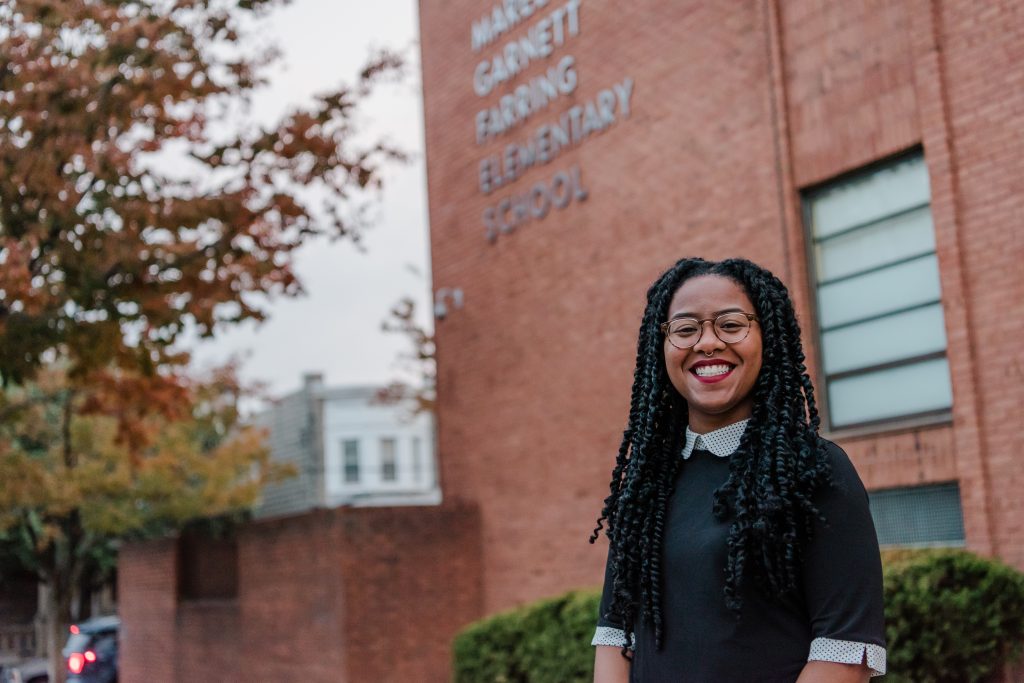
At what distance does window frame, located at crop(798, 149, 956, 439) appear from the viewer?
960cm

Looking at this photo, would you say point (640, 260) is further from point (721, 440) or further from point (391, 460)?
point (391, 460)

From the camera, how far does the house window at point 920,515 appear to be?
9492 millimetres

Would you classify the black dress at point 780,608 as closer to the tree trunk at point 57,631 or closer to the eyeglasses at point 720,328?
the eyeglasses at point 720,328

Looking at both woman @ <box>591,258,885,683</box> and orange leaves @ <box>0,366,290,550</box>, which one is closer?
woman @ <box>591,258,885,683</box>

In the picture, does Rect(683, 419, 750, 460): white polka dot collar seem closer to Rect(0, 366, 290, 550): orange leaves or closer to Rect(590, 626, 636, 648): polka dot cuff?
Rect(590, 626, 636, 648): polka dot cuff

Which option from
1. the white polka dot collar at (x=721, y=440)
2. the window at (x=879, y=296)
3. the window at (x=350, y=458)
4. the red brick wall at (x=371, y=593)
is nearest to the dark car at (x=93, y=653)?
the red brick wall at (x=371, y=593)

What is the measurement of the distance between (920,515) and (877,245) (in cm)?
205

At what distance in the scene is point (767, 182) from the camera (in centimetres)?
1095

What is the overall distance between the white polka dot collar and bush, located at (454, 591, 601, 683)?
6617 millimetres

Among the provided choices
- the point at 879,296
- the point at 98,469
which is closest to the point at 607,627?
the point at 879,296

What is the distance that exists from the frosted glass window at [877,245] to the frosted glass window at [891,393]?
825 millimetres

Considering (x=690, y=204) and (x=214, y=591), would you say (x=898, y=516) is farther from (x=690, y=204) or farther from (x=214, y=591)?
(x=214, y=591)

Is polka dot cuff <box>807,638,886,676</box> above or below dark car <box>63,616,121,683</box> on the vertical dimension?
above

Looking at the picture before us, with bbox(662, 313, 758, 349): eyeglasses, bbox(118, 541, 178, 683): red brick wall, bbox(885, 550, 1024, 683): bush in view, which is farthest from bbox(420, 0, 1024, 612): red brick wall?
bbox(662, 313, 758, 349): eyeglasses
